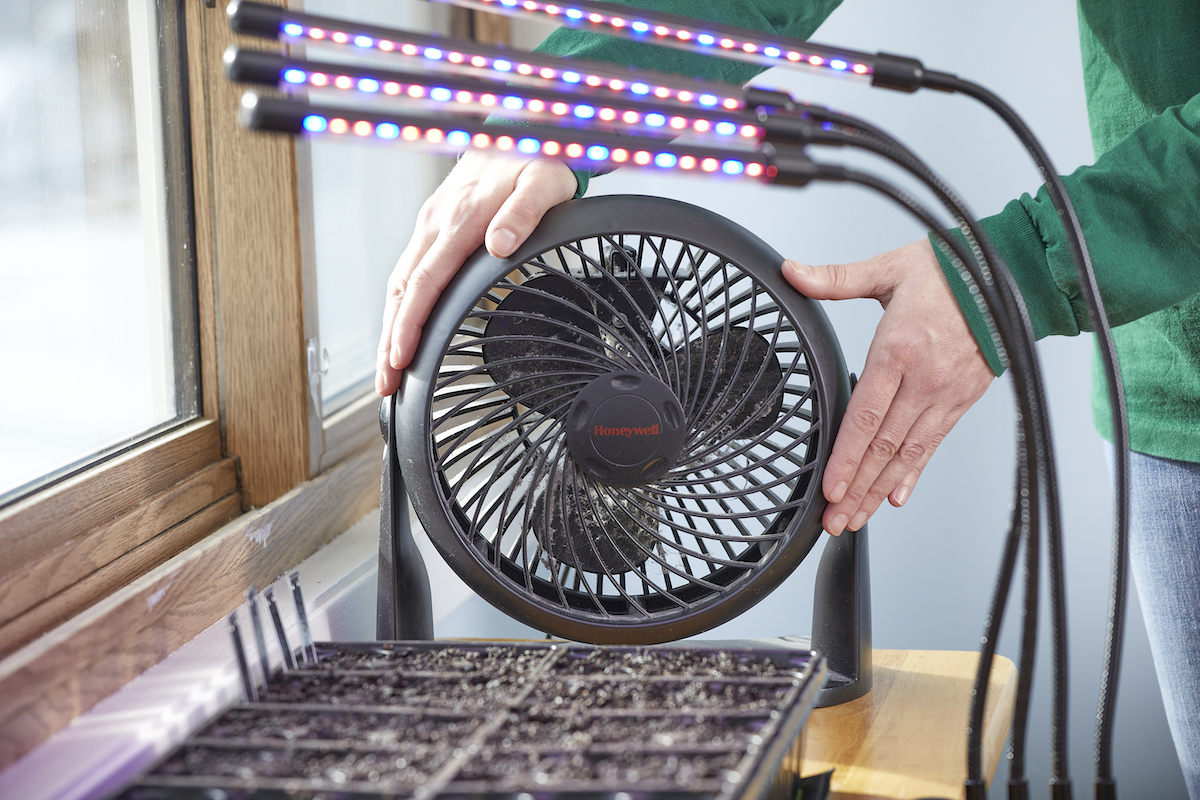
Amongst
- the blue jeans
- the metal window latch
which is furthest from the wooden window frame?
the blue jeans

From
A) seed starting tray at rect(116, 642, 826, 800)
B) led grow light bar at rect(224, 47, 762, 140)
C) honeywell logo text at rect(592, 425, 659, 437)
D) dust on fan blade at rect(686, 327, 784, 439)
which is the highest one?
led grow light bar at rect(224, 47, 762, 140)

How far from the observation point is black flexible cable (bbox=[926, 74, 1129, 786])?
2.08 feet

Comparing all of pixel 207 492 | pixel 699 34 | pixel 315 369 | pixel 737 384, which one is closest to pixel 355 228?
pixel 315 369

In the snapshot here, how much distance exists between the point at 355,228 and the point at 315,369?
0.38m

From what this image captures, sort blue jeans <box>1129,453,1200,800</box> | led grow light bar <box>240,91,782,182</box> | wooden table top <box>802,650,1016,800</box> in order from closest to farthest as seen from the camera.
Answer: led grow light bar <box>240,91,782,182</box> < wooden table top <box>802,650,1016,800</box> < blue jeans <box>1129,453,1200,800</box>

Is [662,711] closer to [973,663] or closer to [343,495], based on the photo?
[973,663]

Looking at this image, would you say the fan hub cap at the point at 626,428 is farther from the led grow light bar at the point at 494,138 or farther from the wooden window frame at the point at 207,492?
the wooden window frame at the point at 207,492

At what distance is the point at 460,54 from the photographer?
55 centimetres

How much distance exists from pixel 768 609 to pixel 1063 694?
1.25m

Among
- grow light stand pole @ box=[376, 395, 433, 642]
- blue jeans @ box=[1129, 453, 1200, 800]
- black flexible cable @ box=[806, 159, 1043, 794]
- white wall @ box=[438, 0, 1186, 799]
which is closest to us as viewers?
black flexible cable @ box=[806, 159, 1043, 794]

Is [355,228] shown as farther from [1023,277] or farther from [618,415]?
[1023,277]

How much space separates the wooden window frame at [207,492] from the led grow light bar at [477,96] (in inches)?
20.3

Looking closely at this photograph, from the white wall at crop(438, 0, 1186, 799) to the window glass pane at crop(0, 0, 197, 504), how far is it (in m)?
0.87

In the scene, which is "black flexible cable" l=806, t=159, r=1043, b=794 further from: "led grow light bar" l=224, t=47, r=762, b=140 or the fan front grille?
the fan front grille
